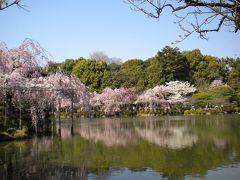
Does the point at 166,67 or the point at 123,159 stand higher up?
the point at 166,67

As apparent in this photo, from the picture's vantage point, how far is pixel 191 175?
393 inches

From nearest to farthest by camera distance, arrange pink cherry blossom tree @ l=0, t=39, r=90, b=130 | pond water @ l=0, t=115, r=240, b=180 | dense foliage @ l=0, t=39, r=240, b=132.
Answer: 1. pond water @ l=0, t=115, r=240, b=180
2. pink cherry blossom tree @ l=0, t=39, r=90, b=130
3. dense foliage @ l=0, t=39, r=240, b=132

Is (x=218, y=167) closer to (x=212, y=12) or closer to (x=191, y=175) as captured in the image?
(x=191, y=175)

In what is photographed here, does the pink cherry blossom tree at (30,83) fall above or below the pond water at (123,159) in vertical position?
above

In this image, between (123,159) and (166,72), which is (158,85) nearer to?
(166,72)

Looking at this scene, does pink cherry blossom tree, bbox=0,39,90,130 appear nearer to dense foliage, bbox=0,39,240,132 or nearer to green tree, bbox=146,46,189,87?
dense foliage, bbox=0,39,240,132

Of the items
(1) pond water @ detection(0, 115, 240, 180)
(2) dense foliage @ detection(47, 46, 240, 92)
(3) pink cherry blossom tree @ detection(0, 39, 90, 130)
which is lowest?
(1) pond water @ detection(0, 115, 240, 180)

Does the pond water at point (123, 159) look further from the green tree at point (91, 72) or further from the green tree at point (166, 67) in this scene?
the green tree at point (91, 72)

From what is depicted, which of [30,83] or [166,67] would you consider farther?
[166,67]

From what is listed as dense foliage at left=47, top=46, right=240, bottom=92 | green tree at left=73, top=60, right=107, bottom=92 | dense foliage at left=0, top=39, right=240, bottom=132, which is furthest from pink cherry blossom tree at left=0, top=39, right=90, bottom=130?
green tree at left=73, top=60, right=107, bottom=92

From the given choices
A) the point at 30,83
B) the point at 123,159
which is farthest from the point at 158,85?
the point at 123,159

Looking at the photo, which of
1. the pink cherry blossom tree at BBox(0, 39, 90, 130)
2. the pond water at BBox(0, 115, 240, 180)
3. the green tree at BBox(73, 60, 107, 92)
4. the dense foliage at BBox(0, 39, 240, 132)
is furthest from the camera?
the green tree at BBox(73, 60, 107, 92)

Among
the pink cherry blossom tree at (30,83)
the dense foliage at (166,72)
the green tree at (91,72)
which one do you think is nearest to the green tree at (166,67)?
the dense foliage at (166,72)

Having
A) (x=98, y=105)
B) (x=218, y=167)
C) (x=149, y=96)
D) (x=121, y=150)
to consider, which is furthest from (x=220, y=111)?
(x=218, y=167)
